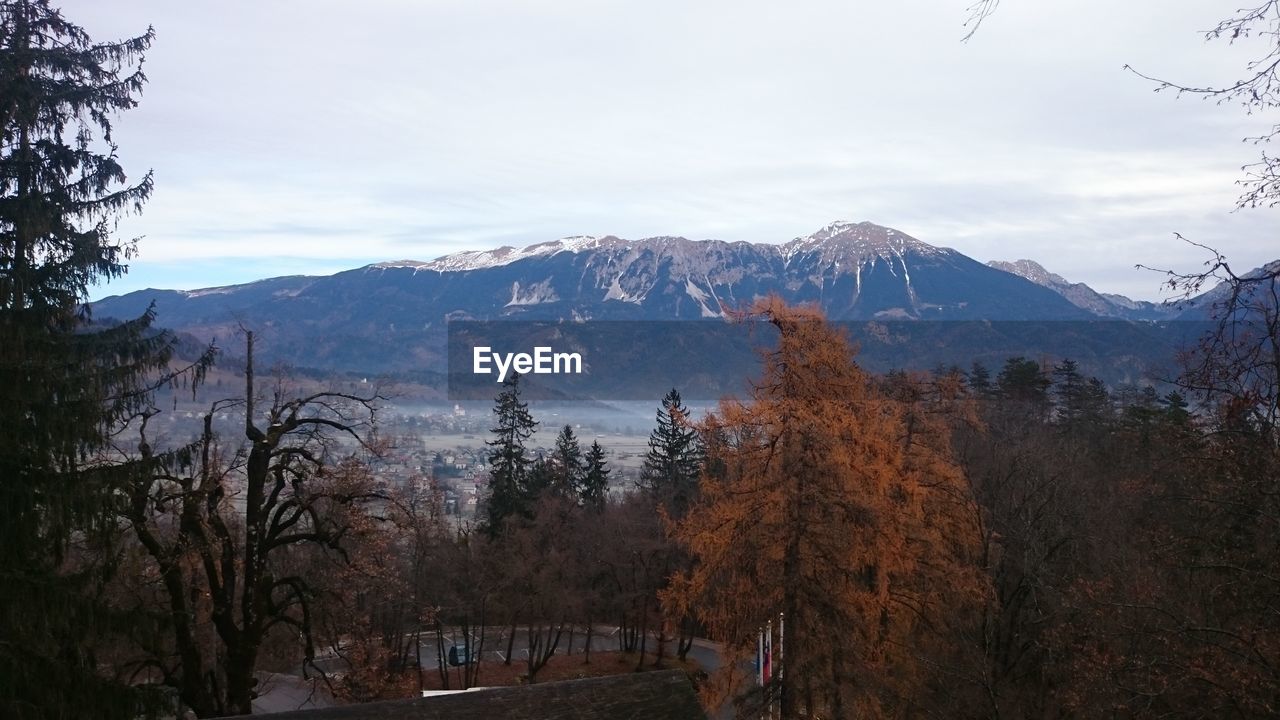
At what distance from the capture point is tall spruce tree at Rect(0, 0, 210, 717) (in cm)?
884

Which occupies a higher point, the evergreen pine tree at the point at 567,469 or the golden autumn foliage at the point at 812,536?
the golden autumn foliage at the point at 812,536

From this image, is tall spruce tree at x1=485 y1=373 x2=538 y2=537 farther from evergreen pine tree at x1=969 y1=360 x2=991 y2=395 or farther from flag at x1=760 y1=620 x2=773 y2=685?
evergreen pine tree at x1=969 y1=360 x2=991 y2=395

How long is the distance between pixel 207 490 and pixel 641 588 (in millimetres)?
30493

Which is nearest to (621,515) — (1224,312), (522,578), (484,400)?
(522,578)

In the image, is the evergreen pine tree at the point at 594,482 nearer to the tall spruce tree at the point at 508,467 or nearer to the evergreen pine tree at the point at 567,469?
the evergreen pine tree at the point at 567,469

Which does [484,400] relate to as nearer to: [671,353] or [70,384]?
[671,353]

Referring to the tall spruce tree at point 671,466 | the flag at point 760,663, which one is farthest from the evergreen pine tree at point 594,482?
the flag at point 760,663

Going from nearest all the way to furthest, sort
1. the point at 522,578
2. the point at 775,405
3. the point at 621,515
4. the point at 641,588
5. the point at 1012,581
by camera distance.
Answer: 1. the point at 775,405
2. the point at 1012,581
3. the point at 522,578
4. the point at 641,588
5. the point at 621,515

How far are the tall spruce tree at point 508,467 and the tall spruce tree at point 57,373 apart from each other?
32.7 m

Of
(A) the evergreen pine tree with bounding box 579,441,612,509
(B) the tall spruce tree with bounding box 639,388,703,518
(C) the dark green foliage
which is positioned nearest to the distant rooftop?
(B) the tall spruce tree with bounding box 639,388,703,518

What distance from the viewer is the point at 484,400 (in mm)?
122062

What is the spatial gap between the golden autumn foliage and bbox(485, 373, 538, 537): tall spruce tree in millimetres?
28511

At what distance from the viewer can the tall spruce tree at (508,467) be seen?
156 feet

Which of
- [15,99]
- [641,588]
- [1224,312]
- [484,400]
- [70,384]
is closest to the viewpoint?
[1224,312]
